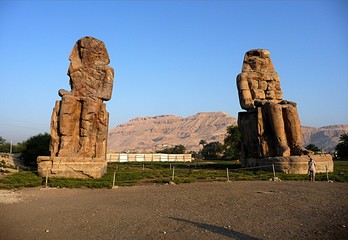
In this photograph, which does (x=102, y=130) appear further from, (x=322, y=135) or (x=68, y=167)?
(x=322, y=135)

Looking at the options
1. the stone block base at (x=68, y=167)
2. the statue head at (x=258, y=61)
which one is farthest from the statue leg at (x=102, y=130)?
the statue head at (x=258, y=61)

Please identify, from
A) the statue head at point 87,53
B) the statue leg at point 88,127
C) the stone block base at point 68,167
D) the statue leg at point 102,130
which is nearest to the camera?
the stone block base at point 68,167

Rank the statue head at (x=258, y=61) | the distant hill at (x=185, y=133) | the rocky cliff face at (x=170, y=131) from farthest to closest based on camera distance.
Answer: the rocky cliff face at (x=170, y=131) < the distant hill at (x=185, y=133) < the statue head at (x=258, y=61)

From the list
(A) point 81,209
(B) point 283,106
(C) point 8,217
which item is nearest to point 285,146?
(B) point 283,106

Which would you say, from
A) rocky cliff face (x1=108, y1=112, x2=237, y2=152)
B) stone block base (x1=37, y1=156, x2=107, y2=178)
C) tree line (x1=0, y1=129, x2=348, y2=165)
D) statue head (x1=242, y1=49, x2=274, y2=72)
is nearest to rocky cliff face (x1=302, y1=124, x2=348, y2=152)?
rocky cliff face (x1=108, y1=112, x2=237, y2=152)

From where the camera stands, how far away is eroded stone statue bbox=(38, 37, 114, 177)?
504 inches

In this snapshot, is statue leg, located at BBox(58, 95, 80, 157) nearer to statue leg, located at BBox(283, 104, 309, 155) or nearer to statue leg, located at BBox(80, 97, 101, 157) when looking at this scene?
statue leg, located at BBox(80, 97, 101, 157)

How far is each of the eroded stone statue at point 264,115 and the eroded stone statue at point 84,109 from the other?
23.5ft

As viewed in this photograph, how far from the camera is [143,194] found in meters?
8.50

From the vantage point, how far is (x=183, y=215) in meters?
5.77

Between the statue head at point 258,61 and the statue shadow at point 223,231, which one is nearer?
the statue shadow at point 223,231

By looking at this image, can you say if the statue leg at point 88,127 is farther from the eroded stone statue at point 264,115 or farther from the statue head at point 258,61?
the statue head at point 258,61

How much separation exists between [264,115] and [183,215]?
954 cm

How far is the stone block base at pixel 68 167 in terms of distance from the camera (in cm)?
1198
